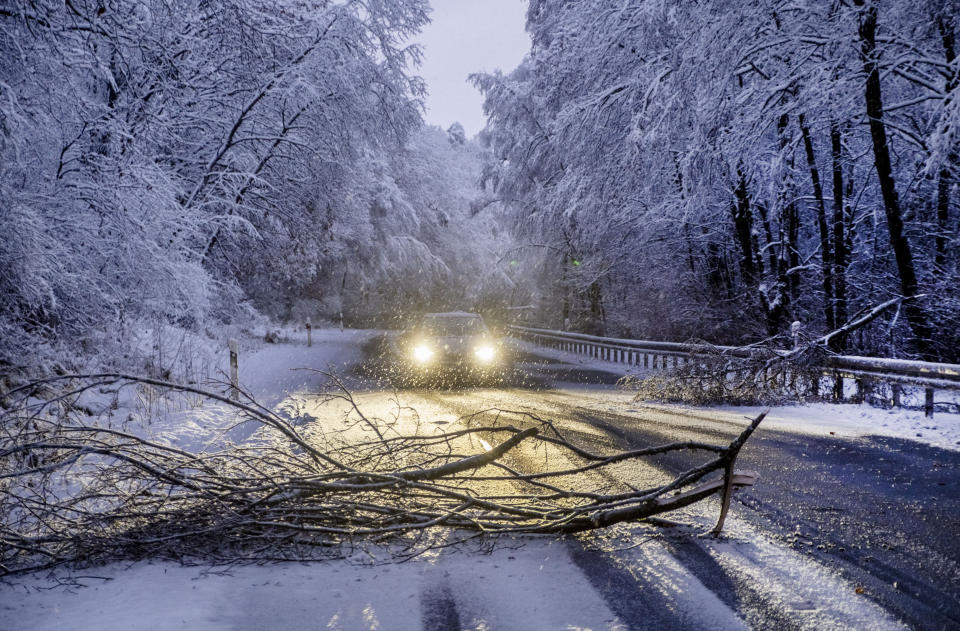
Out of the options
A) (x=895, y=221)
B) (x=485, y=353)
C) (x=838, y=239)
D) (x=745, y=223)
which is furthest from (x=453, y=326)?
(x=895, y=221)

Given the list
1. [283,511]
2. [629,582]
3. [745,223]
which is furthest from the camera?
[745,223]

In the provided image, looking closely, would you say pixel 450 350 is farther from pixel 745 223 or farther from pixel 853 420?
pixel 853 420

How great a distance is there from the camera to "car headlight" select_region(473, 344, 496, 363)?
1631 cm

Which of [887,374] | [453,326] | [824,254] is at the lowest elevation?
[887,374]

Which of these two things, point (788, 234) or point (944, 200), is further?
point (788, 234)

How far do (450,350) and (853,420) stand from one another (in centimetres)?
901

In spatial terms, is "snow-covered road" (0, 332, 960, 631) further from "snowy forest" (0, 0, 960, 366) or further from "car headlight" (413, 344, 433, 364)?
"car headlight" (413, 344, 433, 364)

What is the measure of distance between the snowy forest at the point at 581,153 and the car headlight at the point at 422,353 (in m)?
4.95

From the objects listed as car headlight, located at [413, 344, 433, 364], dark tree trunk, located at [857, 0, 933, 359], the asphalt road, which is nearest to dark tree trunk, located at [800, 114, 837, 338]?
dark tree trunk, located at [857, 0, 933, 359]

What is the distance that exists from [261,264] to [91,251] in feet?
50.9

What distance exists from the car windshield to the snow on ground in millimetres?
5806

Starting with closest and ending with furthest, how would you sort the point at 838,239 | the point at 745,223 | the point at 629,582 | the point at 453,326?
1. the point at 629,582
2. the point at 838,239
3. the point at 745,223
4. the point at 453,326

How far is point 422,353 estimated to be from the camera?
53.1 feet

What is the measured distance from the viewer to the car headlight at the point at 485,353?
53.5 ft
